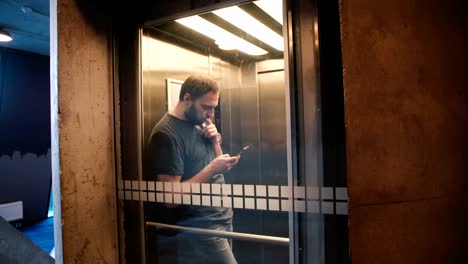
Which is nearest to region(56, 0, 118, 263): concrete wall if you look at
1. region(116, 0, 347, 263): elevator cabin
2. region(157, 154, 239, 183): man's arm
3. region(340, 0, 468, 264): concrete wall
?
region(116, 0, 347, 263): elevator cabin

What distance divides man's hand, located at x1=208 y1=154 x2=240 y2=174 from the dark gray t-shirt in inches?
1.2

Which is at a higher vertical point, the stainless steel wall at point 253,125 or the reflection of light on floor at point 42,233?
the stainless steel wall at point 253,125

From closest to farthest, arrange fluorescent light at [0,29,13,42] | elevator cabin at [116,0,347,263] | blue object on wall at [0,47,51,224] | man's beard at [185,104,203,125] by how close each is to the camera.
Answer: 1. elevator cabin at [116,0,347,263]
2. man's beard at [185,104,203,125]
3. fluorescent light at [0,29,13,42]
4. blue object on wall at [0,47,51,224]

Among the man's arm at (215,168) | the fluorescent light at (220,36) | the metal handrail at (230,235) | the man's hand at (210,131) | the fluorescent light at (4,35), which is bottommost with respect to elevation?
the metal handrail at (230,235)

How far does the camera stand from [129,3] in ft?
7.24

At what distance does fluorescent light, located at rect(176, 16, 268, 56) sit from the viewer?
1789 mm

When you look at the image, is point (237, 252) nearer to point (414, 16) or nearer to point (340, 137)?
point (340, 137)

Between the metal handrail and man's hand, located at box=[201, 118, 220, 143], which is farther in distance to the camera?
man's hand, located at box=[201, 118, 220, 143]

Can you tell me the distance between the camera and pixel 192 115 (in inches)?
77.9

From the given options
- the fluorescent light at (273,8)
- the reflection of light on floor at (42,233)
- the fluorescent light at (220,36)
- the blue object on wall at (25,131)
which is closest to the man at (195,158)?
the fluorescent light at (220,36)

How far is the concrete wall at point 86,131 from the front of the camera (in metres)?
1.82

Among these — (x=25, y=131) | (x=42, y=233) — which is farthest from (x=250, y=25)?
(x=42, y=233)

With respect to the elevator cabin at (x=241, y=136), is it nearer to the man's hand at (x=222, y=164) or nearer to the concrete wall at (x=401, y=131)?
the man's hand at (x=222, y=164)

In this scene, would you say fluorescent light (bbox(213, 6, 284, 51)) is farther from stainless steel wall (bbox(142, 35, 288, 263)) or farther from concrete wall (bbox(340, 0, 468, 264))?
concrete wall (bbox(340, 0, 468, 264))
